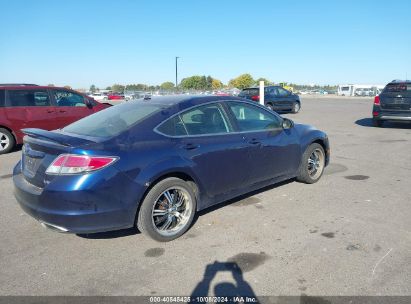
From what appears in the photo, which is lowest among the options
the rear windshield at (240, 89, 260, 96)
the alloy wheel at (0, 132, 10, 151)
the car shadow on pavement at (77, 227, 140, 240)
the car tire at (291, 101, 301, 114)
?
the car shadow on pavement at (77, 227, 140, 240)

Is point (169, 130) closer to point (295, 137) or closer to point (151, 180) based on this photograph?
point (151, 180)

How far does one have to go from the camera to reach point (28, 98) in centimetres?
949

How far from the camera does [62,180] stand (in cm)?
341

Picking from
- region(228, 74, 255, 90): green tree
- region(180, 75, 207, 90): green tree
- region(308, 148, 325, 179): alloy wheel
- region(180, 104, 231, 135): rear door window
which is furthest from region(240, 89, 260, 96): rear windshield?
region(228, 74, 255, 90): green tree

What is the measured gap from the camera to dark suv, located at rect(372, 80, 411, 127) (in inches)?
478

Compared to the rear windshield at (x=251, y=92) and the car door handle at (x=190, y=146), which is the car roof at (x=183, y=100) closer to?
the car door handle at (x=190, y=146)

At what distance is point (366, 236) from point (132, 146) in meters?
2.68

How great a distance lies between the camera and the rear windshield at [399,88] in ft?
39.7

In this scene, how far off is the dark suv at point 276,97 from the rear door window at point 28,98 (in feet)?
38.1

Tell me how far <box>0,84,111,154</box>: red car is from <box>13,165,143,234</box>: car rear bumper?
6.42 metres

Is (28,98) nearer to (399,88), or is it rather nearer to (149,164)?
(149,164)

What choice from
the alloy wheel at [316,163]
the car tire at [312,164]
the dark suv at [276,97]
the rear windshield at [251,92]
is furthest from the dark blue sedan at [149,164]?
the dark suv at [276,97]

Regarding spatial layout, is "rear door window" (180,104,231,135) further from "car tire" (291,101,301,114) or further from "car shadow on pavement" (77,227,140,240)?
"car tire" (291,101,301,114)

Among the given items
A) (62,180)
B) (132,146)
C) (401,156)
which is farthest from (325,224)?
(401,156)
